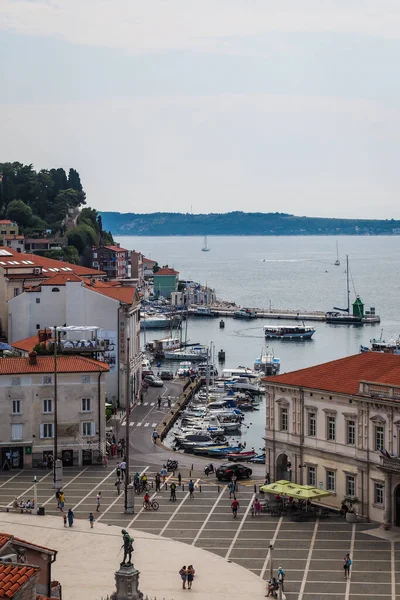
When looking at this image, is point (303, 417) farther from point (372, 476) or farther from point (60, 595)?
point (60, 595)

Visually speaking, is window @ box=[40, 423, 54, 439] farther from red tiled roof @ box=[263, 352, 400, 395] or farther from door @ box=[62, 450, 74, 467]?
red tiled roof @ box=[263, 352, 400, 395]

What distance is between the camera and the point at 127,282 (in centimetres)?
12762

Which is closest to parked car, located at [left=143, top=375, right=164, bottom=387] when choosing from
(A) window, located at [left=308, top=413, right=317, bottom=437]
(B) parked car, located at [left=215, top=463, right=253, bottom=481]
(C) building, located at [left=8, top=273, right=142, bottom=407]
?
(C) building, located at [left=8, top=273, right=142, bottom=407]

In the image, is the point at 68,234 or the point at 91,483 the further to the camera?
the point at 68,234

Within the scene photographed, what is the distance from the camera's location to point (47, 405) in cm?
6962

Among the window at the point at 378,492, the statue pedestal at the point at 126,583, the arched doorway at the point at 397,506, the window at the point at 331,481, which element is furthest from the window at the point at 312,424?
the statue pedestal at the point at 126,583

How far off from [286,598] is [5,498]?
20347 mm

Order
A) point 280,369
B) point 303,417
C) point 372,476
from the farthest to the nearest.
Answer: point 280,369
point 303,417
point 372,476

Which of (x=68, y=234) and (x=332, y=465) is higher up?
(x=68, y=234)

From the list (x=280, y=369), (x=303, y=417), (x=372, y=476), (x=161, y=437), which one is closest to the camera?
(x=372, y=476)

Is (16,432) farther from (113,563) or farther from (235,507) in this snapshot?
(113,563)

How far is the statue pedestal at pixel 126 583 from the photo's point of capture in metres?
39.1

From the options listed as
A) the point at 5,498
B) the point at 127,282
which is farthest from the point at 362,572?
the point at 127,282

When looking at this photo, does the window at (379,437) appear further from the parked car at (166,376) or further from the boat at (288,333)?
the boat at (288,333)
